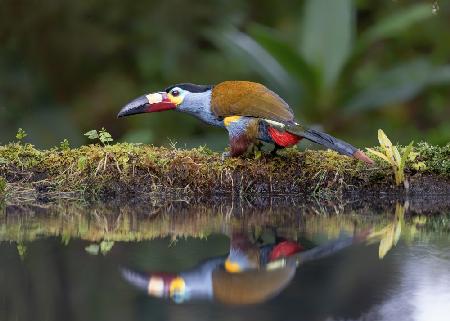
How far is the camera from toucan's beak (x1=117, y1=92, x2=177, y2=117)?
5801 millimetres

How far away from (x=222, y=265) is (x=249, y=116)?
1551mm

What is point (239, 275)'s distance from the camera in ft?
12.5

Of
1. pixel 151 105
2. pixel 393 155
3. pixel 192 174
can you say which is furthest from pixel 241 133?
pixel 393 155

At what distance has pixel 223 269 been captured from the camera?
13.0 feet

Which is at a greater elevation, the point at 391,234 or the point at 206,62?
the point at 206,62

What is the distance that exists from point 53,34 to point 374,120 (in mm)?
3237

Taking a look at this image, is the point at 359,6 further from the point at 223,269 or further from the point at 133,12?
the point at 223,269

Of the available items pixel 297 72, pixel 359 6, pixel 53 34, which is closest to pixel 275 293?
pixel 297 72

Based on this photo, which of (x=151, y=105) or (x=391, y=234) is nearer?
(x=391, y=234)

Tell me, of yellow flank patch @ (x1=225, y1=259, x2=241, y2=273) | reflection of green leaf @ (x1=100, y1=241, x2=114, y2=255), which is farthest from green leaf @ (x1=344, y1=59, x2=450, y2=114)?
yellow flank patch @ (x1=225, y1=259, x2=241, y2=273)

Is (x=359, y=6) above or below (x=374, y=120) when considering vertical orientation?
above

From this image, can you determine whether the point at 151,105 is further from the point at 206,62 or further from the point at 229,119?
the point at 206,62

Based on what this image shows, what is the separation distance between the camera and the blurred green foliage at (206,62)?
805cm

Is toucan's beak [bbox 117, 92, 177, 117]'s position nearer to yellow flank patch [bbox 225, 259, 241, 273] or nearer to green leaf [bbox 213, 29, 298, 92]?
yellow flank patch [bbox 225, 259, 241, 273]
